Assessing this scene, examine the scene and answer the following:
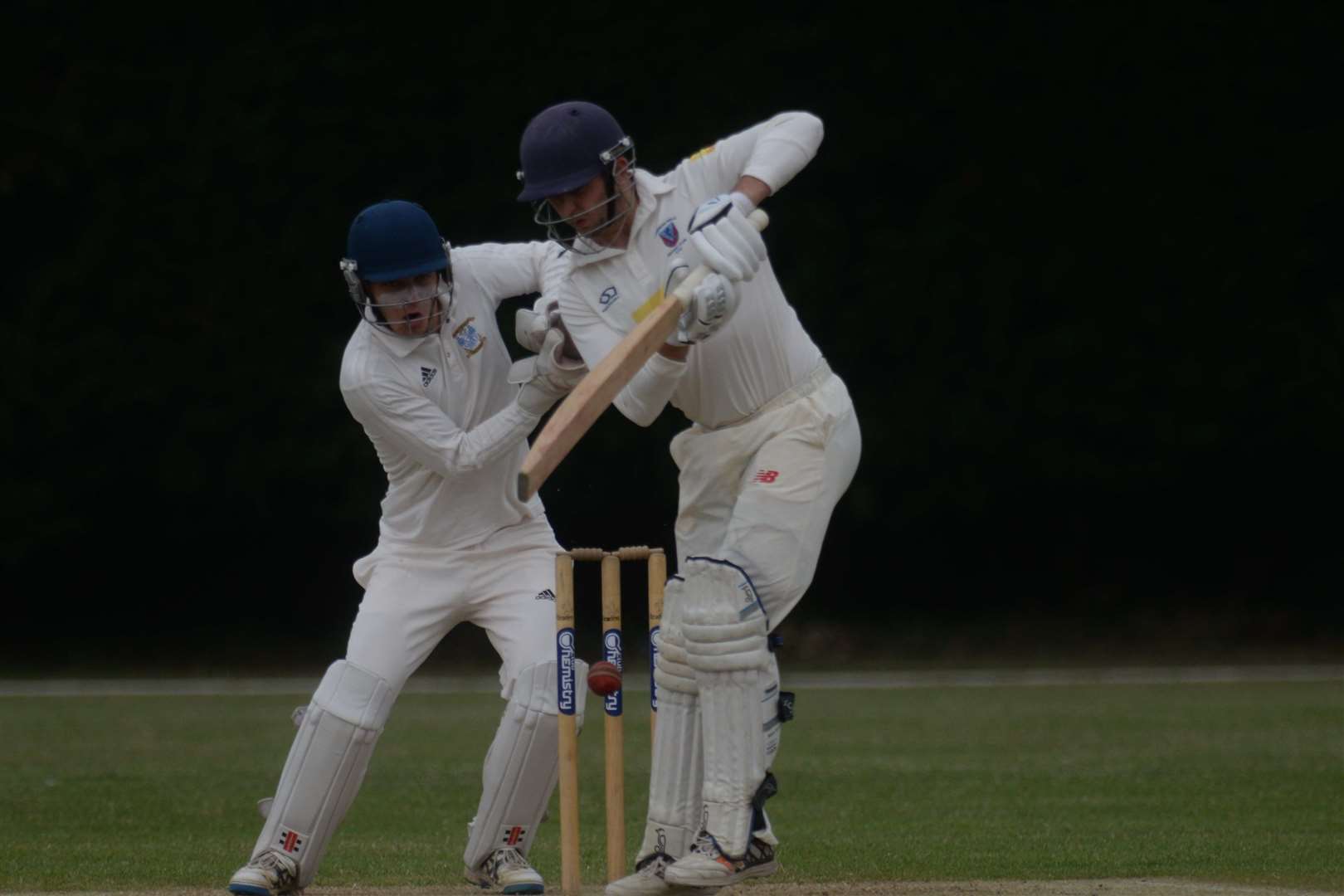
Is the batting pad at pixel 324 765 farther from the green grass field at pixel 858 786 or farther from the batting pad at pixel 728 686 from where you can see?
the batting pad at pixel 728 686

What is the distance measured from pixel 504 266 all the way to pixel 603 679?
1.12m

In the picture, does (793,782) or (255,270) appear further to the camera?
(255,270)

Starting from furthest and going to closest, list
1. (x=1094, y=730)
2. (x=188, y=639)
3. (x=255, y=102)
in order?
(x=188, y=639)
(x=255, y=102)
(x=1094, y=730)

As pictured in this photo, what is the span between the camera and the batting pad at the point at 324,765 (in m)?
4.66

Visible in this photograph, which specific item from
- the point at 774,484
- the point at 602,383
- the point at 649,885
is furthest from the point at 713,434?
the point at 649,885

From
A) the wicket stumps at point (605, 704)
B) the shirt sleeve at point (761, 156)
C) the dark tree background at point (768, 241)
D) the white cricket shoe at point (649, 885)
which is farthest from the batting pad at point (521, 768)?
the dark tree background at point (768, 241)

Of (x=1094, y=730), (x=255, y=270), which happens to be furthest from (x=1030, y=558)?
(x=255, y=270)

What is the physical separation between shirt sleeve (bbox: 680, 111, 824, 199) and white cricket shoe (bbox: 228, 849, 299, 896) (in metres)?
1.71

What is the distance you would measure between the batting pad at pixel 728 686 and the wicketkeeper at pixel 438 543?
701mm

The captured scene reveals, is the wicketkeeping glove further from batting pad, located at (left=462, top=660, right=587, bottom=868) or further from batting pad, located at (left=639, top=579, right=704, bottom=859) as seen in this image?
batting pad, located at (left=462, top=660, right=587, bottom=868)

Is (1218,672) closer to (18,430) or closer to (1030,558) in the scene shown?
(1030,558)

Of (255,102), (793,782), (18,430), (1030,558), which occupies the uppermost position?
(255,102)

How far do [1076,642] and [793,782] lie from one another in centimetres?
486

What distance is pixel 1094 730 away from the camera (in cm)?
877
